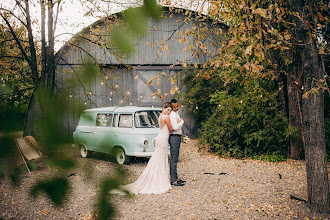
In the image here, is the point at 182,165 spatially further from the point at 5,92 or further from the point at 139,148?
the point at 5,92

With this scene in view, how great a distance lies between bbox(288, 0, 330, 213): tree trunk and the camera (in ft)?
13.3

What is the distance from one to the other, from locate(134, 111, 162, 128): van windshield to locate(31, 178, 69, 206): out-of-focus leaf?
669 centimetres

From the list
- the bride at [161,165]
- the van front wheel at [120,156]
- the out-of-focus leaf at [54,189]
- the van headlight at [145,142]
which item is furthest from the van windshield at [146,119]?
the out-of-focus leaf at [54,189]

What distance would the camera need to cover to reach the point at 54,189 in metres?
0.62

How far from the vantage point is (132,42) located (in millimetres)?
635

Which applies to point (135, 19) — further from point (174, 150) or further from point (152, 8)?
point (174, 150)

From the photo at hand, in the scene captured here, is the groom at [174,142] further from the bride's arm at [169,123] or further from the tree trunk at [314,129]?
the tree trunk at [314,129]

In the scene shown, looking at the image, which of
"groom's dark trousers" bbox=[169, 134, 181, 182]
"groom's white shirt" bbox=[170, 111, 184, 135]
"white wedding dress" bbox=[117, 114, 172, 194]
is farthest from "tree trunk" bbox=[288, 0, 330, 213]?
"white wedding dress" bbox=[117, 114, 172, 194]

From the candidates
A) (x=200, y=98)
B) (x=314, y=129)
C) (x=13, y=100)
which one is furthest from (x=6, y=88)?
(x=200, y=98)

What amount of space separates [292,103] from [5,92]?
844 centimetres

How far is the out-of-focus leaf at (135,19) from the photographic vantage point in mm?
603

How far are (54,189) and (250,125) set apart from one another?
8481mm

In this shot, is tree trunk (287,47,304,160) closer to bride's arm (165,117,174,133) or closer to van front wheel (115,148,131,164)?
bride's arm (165,117,174,133)

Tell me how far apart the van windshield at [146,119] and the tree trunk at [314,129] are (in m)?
4.10
